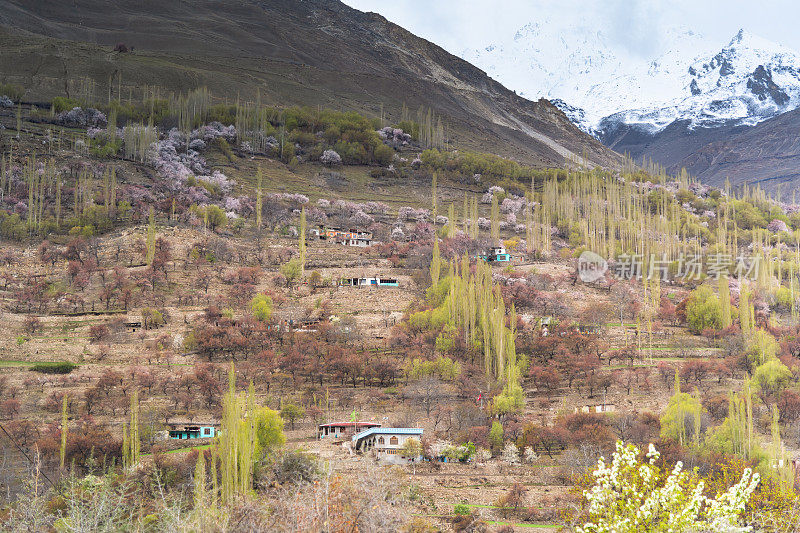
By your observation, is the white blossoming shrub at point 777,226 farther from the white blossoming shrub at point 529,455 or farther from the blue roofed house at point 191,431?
the blue roofed house at point 191,431

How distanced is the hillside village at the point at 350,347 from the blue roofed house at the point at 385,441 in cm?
16

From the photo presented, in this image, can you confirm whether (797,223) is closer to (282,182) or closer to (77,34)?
(282,182)

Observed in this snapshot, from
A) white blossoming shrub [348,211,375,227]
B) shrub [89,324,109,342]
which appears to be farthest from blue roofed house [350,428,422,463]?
white blossoming shrub [348,211,375,227]

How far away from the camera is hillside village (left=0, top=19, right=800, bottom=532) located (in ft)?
102

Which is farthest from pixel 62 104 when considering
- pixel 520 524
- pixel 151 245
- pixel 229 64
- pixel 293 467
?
pixel 520 524

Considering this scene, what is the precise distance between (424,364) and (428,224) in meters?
40.8

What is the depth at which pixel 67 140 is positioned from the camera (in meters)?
94.0

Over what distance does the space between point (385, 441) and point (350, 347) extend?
1291 cm

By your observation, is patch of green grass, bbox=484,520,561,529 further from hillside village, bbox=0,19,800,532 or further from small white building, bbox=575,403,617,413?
small white building, bbox=575,403,617,413

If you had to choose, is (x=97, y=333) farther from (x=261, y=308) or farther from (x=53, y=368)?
(x=261, y=308)

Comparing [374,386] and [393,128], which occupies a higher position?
[393,128]

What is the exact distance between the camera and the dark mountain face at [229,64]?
13025 centimetres

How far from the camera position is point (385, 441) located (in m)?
39.6

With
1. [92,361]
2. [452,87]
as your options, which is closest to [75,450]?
[92,361]
